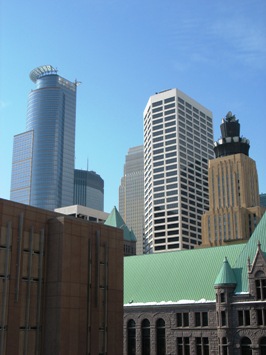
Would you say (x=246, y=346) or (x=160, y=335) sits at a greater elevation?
(x=160, y=335)

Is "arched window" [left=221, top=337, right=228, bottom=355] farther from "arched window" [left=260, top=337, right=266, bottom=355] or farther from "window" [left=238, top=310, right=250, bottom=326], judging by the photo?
"arched window" [left=260, top=337, right=266, bottom=355]

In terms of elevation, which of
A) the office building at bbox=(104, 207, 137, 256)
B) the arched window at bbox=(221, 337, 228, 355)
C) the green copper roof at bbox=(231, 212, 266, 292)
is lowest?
the arched window at bbox=(221, 337, 228, 355)

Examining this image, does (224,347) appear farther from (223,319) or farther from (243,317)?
(243,317)

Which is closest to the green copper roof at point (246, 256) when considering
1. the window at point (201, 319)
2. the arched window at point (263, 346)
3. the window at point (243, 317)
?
the window at point (243, 317)

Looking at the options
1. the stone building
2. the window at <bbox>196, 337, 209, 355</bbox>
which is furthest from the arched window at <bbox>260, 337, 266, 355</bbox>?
the window at <bbox>196, 337, 209, 355</bbox>

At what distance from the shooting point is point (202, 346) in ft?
280

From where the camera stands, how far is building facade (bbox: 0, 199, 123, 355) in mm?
44906

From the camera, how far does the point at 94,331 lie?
168ft

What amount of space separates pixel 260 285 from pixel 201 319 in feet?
40.6

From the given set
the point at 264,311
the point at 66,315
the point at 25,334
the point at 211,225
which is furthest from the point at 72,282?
the point at 211,225

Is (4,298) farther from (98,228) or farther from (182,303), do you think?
(182,303)

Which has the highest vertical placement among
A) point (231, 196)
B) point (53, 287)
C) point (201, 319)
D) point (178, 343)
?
point (231, 196)

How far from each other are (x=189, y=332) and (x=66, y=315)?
45.1m

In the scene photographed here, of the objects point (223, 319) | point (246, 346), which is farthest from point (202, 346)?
point (246, 346)
